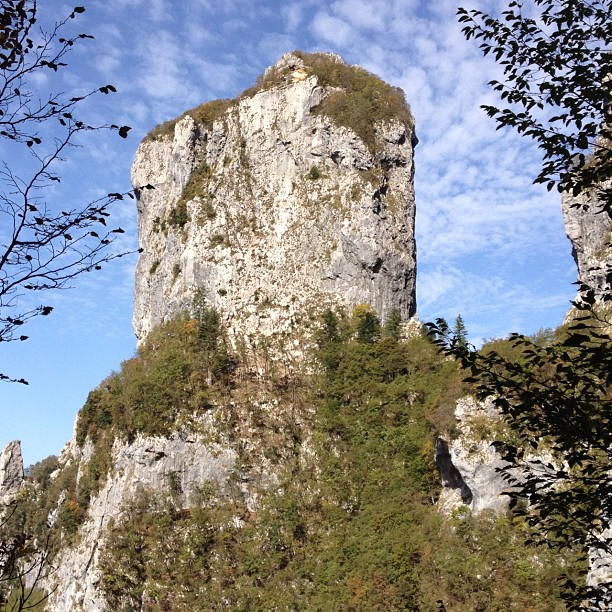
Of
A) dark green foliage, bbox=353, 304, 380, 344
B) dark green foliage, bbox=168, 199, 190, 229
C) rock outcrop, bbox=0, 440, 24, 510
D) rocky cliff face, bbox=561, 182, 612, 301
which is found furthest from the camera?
rock outcrop, bbox=0, 440, 24, 510

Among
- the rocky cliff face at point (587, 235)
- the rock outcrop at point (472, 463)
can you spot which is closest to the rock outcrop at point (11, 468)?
the rock outcrop at point (472, 463)

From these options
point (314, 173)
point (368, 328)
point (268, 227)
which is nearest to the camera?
point (368, 328)

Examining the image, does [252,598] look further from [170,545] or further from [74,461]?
[74,461]

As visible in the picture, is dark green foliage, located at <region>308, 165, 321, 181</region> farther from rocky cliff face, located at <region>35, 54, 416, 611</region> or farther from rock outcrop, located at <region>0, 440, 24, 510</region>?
rock outcrop, located at <region>0, 440, 24, 510</region>

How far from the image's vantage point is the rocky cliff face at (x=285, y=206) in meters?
60.6

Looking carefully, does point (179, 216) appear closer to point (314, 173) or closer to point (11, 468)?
point (314, 173)

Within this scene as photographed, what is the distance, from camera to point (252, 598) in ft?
124

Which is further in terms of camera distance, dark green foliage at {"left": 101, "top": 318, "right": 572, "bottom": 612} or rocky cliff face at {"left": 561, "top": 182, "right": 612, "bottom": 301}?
rocky cliff face at {"left": 561, "top": 182, "right": 612, "bottom": 301}

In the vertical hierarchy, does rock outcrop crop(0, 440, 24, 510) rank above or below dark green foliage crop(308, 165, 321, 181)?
below

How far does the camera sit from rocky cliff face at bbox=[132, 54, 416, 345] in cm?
6056

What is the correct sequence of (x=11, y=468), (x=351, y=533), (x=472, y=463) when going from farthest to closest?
(x=11, y=468) → (x=351, y=533) → (x=472, y=463)

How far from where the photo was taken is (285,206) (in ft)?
213

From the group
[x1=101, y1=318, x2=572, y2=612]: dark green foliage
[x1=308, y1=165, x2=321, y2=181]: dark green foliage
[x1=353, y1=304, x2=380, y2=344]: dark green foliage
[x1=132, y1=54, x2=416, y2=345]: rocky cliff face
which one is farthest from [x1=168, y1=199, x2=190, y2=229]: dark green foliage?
[x1=101, y1=318, x2=572, y2=612]: dark green foliage

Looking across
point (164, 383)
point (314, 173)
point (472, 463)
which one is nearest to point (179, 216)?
point (314, 173)
